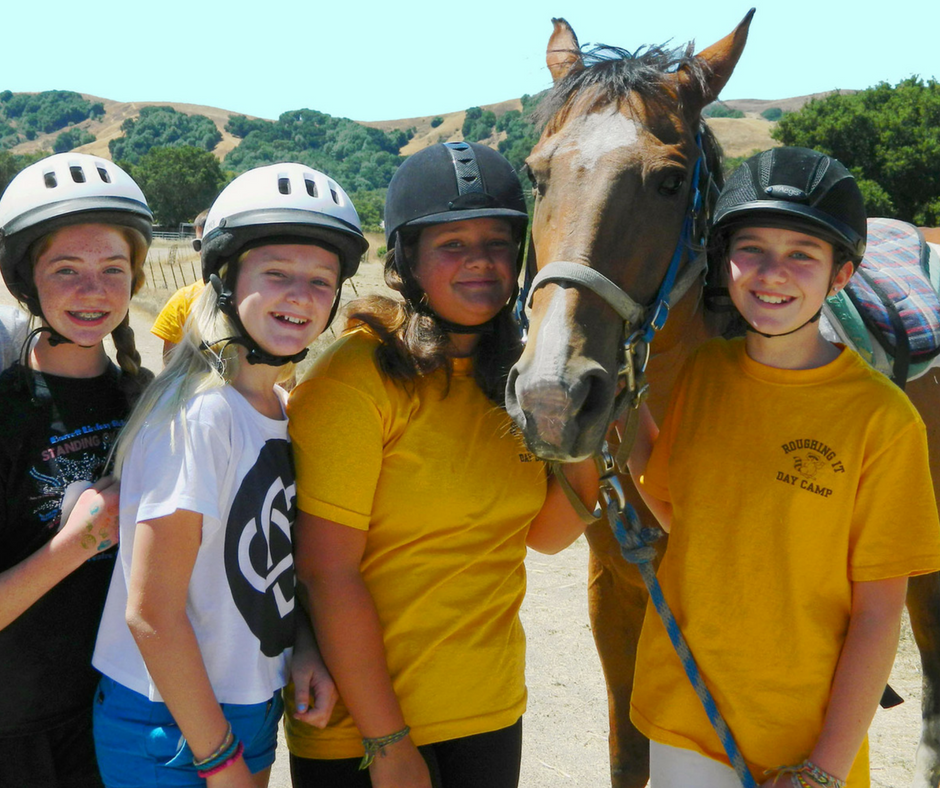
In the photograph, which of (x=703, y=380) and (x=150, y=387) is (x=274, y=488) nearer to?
(x=150, y=387)

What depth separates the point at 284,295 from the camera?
1.93m

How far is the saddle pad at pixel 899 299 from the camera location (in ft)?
10.7

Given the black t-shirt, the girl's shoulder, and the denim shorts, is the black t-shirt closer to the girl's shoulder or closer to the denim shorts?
the denim shorts

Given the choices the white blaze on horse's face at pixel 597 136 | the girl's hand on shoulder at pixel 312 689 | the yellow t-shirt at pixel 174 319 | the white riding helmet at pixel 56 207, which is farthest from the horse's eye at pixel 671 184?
the yellow t-shirt at pixel 174 319

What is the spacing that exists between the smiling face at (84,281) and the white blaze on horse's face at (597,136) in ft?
4.09

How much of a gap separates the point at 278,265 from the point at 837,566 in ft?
4.96

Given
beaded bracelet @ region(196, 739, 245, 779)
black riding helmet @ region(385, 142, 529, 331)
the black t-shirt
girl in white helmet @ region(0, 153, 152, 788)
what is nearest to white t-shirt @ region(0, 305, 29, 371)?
girl in white helmet @ region(0, 153, 152, 788)

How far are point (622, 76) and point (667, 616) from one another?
1525 millimetres

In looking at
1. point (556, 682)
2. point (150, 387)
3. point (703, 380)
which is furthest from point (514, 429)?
point (556, 682)

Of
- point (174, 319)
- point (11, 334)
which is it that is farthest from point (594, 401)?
point (174, 319)

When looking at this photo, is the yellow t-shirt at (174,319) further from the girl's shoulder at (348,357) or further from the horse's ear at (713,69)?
the horse's ear at (713,69)

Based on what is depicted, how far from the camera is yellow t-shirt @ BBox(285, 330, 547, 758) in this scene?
1.82 meters

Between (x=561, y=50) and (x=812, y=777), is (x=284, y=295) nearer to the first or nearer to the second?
(x=561, y=50)

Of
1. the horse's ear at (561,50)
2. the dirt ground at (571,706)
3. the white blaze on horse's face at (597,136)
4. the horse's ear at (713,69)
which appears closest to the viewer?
the white blaze on horse's face at (597,136)
